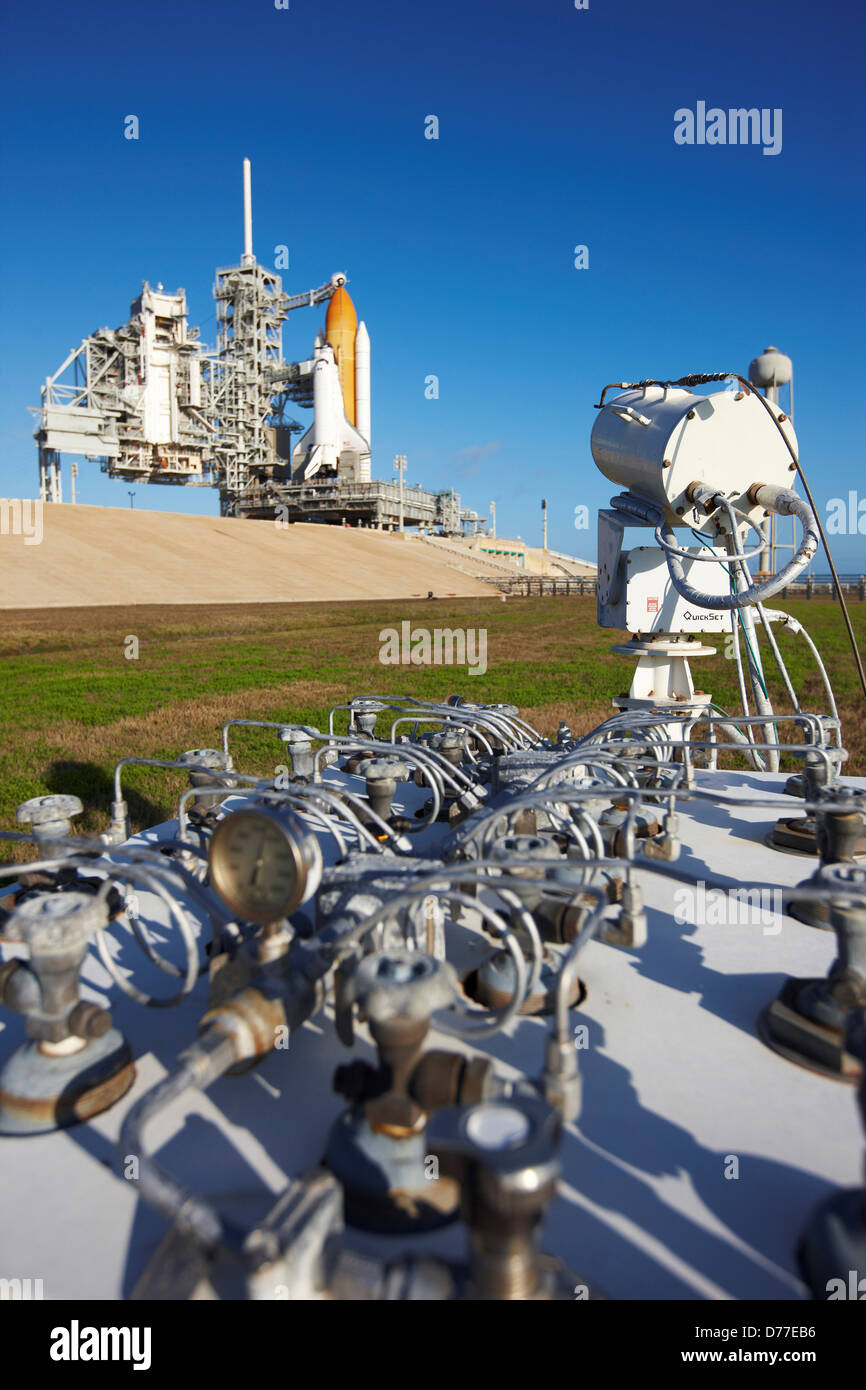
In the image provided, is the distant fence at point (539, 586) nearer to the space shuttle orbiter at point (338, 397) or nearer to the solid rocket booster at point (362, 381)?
the space shuttle orbiter at point (338, 397)

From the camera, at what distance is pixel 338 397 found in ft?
206

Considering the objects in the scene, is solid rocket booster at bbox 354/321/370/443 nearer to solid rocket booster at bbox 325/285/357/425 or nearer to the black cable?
solid rocket booster at bbox 325/285/357/425

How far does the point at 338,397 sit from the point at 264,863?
6619cm

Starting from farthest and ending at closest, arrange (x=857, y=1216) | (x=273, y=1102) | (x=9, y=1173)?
(x=273, y=1102), (x=9, y=1173), (x=857, y=1216)

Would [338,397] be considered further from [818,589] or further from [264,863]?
[264,863]

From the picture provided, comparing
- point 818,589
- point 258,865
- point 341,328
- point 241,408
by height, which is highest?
point 341,328

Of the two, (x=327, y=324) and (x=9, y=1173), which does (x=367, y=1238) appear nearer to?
(x=9, y=1173)

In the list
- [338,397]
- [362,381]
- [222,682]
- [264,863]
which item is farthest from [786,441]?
[362,381]

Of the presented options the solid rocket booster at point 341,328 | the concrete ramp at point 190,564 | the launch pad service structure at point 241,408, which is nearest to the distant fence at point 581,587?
the concrete ramp at point 190,564

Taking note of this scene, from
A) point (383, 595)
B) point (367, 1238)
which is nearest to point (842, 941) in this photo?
point (367, 1238)

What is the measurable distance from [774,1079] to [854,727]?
9944mm

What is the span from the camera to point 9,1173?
177 cm

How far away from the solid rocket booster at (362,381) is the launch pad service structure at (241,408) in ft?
0.29

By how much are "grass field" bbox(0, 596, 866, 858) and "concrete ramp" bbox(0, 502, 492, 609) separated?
3613mm
